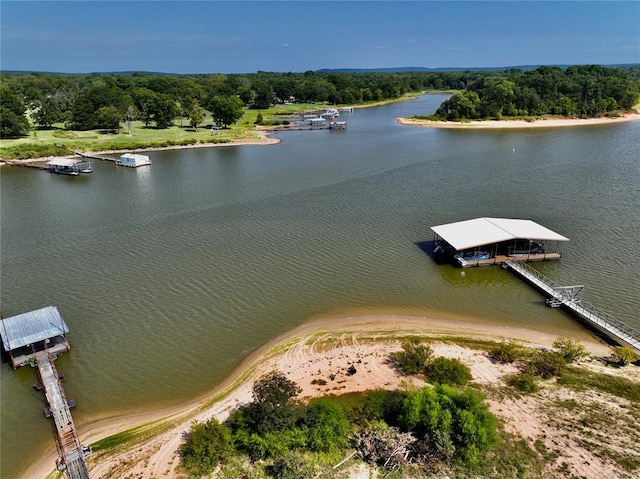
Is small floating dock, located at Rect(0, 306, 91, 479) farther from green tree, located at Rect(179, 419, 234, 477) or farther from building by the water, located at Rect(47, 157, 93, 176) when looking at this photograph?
building by the water, located at Rect(47, 157, 93, 176)

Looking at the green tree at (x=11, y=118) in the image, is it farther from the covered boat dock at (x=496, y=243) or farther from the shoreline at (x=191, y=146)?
the covered boat dock at (x=496, y=243)

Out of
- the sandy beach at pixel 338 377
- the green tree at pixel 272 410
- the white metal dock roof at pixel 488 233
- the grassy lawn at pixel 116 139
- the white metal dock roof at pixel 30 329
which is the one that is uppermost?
the grassy lawn at pixel 116 139

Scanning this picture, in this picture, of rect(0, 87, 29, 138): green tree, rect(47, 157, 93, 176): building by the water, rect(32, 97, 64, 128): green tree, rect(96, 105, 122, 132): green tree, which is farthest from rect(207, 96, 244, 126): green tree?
rect(47, 157, 93, 176): building by the water

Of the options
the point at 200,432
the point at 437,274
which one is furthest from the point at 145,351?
the point at 437,274

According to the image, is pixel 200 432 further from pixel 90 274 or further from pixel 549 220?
pixel 549 220

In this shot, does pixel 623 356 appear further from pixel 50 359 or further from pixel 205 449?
pixel 50 359

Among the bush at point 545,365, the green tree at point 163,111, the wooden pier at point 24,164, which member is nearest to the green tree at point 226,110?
the green tree at point 163,111

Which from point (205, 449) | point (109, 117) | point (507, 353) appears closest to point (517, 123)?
point (109, 117)

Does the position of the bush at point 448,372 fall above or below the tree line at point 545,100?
below
